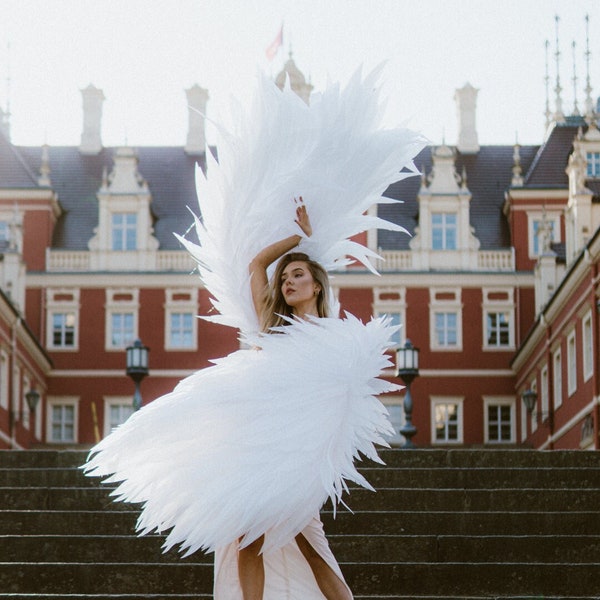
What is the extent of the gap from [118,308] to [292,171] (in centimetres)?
4066

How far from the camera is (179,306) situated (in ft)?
155

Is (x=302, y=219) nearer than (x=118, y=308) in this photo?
Yes

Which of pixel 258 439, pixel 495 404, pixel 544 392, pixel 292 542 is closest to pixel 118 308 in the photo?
pixel 495 404

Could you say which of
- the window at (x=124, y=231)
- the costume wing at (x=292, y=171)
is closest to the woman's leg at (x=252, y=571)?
the costume wing at (x=292, y=171)

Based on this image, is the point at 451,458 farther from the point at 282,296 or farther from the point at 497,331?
the point at 497,331

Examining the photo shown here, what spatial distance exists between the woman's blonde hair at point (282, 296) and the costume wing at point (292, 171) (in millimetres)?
136

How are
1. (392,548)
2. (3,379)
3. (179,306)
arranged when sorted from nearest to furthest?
(392,548) → (3,379) → (179,306)

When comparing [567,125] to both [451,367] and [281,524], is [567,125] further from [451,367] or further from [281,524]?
[281,524]

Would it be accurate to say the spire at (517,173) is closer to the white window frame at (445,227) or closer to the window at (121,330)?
the white window frame at (445,227)

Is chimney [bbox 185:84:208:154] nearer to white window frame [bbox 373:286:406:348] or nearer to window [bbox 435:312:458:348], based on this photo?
white window frame [bbox 373:286:406:348]

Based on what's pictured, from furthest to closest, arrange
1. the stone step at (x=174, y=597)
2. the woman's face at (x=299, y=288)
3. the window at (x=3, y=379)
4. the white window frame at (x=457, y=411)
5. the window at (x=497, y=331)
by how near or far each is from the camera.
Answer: the window at (x=497, y=331) < the white window frame at (x=457, y=411) < the window at (x=3, y=379) < the stone step at (x=174, y=597) < the woman's face at (x=299, y=288)

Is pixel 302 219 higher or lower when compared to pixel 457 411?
lower

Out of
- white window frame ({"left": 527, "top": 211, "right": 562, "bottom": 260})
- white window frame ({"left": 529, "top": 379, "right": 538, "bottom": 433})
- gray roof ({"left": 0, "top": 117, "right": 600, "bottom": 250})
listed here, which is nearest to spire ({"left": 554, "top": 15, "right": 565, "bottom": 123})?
gray roof ({"left": 0, "top": 117, "right": 600, "bottom": 250})

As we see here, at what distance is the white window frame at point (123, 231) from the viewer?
47.7 metres
